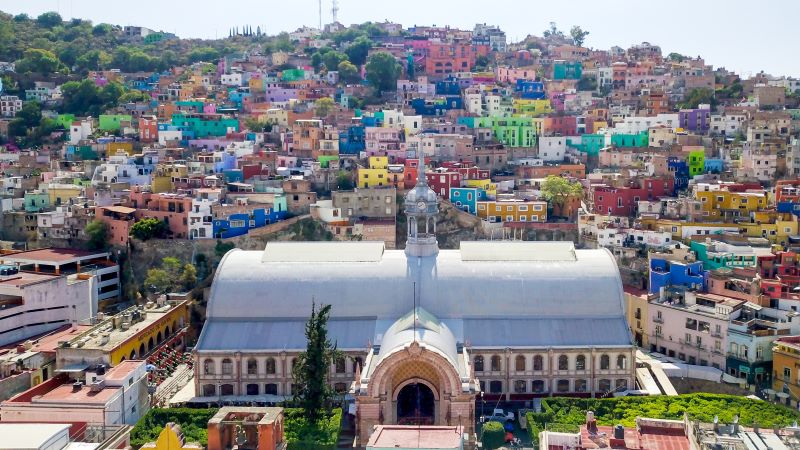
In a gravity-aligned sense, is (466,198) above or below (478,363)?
above

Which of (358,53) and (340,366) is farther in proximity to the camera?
(358,53)

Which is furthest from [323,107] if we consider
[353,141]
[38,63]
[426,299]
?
[426,299]

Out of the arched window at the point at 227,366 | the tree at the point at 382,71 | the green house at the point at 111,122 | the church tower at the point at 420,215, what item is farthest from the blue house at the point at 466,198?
the green house at the point at 111,122

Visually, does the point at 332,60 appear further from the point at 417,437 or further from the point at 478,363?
the point at 417,437

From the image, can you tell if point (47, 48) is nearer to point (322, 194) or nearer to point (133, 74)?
point (133, 74)

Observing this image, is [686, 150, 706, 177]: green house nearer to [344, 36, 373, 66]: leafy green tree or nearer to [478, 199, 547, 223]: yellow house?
[478, 199, 547, 223]: yellow house

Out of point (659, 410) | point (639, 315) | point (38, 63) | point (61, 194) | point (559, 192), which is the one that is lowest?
point (659, 410)

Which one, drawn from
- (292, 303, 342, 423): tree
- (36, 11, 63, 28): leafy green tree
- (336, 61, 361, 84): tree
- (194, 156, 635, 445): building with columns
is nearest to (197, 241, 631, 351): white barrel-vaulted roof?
(194, 156, 635, 445): building with columns
